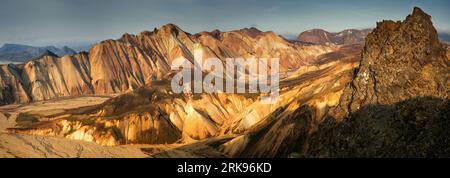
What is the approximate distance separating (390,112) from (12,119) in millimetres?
148486

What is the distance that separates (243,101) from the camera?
132625 mm

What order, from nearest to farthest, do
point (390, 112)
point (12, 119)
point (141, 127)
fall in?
point (390, 112) → point (141, 127) → point (12, 119)

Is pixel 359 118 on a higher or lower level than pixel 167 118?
higher

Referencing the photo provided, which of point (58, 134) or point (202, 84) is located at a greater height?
point (202, 84)

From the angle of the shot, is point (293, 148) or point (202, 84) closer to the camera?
point (293, 148)
